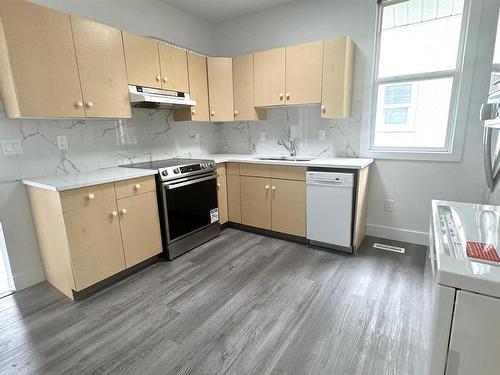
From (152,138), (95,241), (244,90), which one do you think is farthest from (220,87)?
(95,241)

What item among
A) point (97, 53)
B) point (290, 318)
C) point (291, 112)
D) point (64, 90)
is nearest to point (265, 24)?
point (291, 112)

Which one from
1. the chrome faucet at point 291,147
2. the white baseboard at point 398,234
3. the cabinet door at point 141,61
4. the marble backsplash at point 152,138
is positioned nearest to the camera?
the marble backsplash at point 152,138

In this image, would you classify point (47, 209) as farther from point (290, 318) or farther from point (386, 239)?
point (386, 239)

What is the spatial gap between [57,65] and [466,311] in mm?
2682

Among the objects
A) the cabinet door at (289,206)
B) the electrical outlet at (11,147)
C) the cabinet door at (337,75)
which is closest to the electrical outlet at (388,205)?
the cabinet door at (289,206)

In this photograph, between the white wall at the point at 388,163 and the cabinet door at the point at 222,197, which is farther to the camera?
the cabinet door at the point at 222,197

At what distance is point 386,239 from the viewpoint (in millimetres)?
2982

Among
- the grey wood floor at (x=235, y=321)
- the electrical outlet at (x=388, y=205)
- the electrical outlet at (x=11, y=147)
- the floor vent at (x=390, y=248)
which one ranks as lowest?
Result: the grey wood floor at (x=235, y=321)

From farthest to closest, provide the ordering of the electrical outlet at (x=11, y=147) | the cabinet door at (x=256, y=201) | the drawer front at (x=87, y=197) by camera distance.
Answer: the cabinet door at (x=256, y=201)
the electrical outlet at (x=11, y=147)
the drawer front at (x=87, y=197)

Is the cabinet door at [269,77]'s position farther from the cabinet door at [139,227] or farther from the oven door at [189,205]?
the cabinet door at [139,227]

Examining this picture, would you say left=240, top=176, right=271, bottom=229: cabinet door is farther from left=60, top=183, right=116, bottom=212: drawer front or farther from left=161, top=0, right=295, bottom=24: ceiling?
left=161, top=0, right=295, bottom=24: ceiling

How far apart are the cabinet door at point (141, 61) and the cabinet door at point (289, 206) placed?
5.35 feet

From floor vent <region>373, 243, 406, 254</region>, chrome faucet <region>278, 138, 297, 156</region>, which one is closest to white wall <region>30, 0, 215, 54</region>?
chrome faucet <region>278, 138, 297, 156</region>

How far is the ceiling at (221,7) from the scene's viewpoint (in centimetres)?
311
